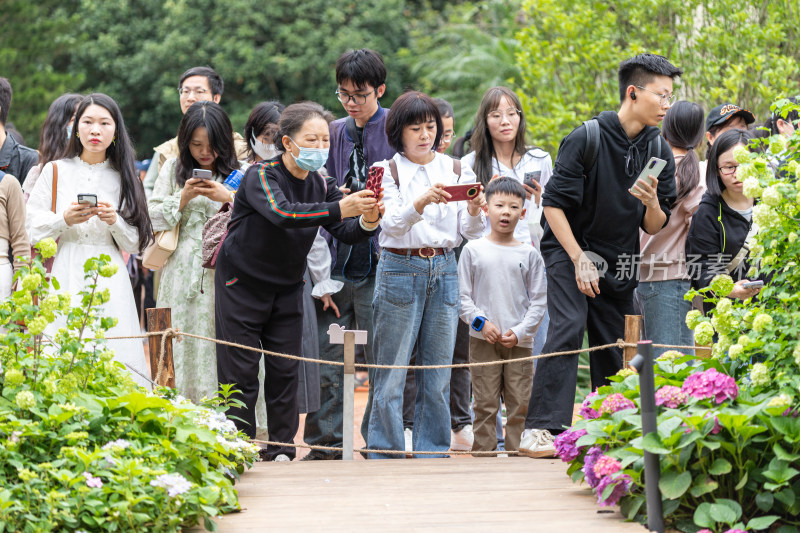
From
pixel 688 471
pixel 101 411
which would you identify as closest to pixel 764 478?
pixel 688 471

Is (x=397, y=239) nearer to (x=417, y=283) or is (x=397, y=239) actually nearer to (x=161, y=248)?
(x=417, y=283)

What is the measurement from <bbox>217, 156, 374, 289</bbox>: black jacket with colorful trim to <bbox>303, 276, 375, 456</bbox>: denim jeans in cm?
70

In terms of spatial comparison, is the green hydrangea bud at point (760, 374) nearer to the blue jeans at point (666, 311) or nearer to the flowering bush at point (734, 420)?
the flowering bush at point (734, 420)

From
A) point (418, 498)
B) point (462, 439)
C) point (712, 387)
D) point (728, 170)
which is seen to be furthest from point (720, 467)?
point (462, 439)

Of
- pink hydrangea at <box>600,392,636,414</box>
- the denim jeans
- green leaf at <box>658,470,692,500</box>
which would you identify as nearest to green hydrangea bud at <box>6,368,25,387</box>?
the denim jeans

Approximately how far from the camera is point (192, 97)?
7.74 m

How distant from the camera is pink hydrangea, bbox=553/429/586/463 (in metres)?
5.11

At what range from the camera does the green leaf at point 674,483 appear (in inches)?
169

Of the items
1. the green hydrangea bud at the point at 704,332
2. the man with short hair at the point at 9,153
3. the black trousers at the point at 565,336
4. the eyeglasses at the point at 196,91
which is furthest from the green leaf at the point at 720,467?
the man with short hair at the point at 9,153

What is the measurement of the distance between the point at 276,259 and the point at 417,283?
82 cm

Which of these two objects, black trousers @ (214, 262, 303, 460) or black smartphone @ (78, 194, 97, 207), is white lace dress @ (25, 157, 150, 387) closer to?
black smartphone @ (78, 194, 97, 207)

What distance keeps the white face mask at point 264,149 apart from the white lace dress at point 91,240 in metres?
1.06

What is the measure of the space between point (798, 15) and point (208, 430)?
8.01 meters

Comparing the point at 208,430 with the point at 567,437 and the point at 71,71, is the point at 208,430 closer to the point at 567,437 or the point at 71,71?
the point at 567,437
